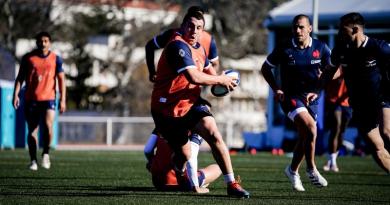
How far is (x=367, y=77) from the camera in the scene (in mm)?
11641

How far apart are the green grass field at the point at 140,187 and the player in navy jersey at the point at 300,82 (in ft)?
1.21

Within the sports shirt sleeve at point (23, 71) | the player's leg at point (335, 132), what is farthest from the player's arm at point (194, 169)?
the player's leg at point (335, 132)

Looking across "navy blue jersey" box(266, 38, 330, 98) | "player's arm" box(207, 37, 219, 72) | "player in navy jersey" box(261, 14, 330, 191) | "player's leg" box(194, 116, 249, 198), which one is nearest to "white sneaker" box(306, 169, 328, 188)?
"player in navy jersey" box(261, 14, 330, 191)

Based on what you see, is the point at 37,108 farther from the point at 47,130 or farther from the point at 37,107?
the point at 47,130

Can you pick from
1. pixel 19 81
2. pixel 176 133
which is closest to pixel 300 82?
pixel 176 133

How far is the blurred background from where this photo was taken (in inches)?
1113

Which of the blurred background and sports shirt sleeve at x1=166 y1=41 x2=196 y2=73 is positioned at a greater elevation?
sports shirt sleeve at x1=166 y1=41 x2=196 y2=73

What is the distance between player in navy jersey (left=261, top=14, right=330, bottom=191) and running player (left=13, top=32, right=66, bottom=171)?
15.7ft

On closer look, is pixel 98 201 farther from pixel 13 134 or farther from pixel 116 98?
pixel 116 98

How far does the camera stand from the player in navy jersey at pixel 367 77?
11.4 metres

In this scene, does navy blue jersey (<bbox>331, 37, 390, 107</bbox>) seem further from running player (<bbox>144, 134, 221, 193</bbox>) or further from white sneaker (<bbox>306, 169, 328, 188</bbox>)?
running player (<bbox>144, 134, 221, 193</bbox>)

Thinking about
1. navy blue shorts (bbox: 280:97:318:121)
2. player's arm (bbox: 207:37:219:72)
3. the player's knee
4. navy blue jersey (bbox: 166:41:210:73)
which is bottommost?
the player's knee

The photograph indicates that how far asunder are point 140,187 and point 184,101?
2076mm

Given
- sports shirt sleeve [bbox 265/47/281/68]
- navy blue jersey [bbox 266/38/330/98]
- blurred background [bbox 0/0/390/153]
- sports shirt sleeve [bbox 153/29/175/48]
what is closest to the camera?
navy blue jersey [bbox 266/38/330/98]
